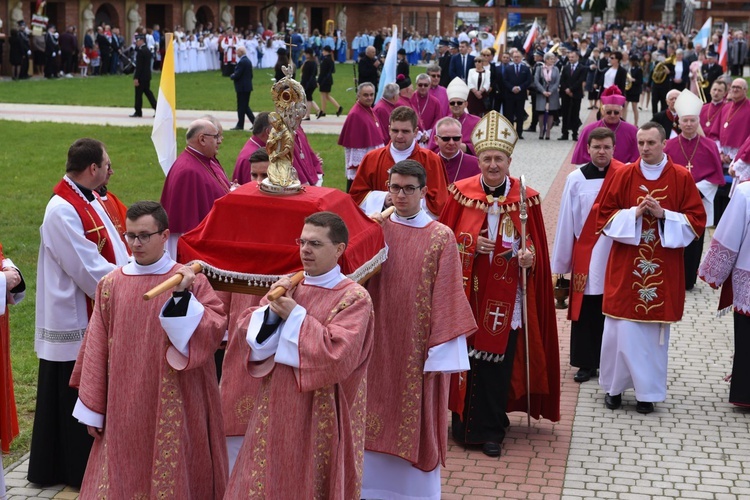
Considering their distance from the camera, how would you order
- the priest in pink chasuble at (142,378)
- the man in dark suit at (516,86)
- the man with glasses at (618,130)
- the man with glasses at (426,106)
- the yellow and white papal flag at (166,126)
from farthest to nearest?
1. the man in dark suit at (516,86)
2. the man with glasses at (426,106)
3. the yellow and white papal flag at (166,126)
4. the man with glasses at (618,130)
5. the priest in pink chasuble at (142,378)

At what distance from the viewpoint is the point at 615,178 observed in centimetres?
825

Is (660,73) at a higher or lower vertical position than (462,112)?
lower

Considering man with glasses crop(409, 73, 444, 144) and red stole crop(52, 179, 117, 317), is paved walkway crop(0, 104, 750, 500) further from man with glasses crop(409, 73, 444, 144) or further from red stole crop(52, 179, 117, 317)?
man with glasses crop(409, 73, 444, 144)

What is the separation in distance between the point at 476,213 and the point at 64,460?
2.97 metres

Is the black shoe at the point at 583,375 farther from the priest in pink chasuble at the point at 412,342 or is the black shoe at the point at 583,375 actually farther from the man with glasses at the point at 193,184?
the man with glasses at the point at 193,184

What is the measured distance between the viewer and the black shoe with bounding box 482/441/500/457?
24.1ft

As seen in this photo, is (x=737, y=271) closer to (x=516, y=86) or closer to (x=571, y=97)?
(x=516, y=86)

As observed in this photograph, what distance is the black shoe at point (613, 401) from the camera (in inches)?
330

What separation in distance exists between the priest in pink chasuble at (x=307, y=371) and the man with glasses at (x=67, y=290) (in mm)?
1648

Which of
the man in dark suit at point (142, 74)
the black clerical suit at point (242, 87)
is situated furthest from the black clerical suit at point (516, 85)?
the man in dark suit at point (142, 74)

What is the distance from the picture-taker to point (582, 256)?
867 cm

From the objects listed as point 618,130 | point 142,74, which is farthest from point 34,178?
point 618,130

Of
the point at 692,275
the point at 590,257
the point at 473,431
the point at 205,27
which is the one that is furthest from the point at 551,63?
the point at 205,27

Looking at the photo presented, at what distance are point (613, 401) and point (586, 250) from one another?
116 centimetres
